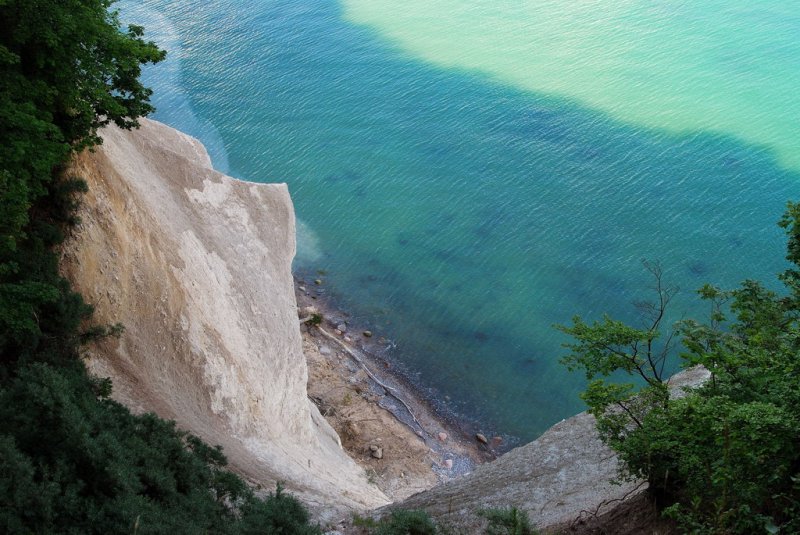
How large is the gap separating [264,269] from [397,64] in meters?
34.0

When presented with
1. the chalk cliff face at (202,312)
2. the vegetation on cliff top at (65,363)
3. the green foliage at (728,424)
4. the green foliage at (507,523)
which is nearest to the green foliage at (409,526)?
the green foliage at (507,523)

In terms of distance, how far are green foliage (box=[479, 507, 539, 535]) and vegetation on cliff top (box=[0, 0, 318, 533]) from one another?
3.65 metres

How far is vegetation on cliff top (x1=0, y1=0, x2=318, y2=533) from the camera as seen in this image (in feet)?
36.1

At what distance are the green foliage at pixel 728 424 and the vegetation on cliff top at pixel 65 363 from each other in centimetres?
667

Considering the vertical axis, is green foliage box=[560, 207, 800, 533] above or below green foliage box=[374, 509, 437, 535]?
above

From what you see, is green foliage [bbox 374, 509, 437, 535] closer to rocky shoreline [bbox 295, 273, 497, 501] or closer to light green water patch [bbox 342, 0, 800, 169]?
rocky shoreline [bbox 295, 273, 497, 501]

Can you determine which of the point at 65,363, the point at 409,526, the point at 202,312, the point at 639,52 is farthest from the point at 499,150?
the point at 409,526

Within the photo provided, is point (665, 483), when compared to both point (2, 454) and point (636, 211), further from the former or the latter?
point (636, 211)

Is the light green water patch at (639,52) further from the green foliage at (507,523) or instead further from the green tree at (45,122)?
the green foliage at (507,523)

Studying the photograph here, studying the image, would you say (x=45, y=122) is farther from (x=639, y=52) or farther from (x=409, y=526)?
(x=639, y=52)

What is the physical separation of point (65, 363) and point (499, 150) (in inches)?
1426

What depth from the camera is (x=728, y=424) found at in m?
10.5

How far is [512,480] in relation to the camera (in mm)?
19203

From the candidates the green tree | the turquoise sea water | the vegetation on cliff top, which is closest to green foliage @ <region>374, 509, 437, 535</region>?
the vegetation on cliff top
